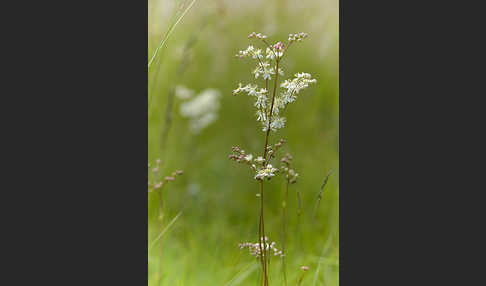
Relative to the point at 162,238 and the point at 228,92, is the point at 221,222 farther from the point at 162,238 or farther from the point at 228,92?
the point at 228,92

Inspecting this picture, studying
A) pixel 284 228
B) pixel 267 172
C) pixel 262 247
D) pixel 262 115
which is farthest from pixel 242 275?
pixel 262 115

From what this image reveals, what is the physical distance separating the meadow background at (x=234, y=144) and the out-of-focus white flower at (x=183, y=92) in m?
0.08

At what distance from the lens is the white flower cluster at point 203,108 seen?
5.04m

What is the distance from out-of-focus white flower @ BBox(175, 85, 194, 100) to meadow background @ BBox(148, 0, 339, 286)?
0.25ft

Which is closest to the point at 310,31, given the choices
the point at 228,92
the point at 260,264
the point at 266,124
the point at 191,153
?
the point at 228,92

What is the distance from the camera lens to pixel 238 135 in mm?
4824

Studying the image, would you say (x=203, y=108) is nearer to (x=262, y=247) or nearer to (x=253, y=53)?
(x=253, y=53)

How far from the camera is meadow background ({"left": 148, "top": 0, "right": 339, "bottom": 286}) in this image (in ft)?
14.3

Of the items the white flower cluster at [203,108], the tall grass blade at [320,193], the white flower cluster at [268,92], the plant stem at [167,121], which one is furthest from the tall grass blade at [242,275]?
the white flower cluster at [203,108]

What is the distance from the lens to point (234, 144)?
4.80m

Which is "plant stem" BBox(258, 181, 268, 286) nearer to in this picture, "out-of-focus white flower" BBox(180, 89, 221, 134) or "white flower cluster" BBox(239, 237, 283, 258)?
"white flower cluster" BBox(239, 237, 283, 258)

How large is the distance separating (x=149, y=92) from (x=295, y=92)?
1495 mm

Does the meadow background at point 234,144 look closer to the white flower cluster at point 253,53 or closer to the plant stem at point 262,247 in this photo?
the plant stem at point 262,247

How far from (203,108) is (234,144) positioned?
54 cm
